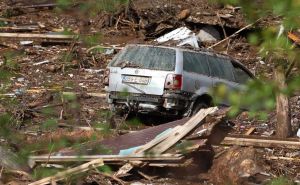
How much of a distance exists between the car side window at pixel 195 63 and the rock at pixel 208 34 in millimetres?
10251

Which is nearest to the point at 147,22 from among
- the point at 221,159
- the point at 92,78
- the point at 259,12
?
the point at 92,78

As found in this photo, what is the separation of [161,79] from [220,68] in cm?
190

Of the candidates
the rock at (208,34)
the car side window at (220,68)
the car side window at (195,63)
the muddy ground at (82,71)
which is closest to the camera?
the muddy ground at (82,71)

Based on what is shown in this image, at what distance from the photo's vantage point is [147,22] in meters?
24.3

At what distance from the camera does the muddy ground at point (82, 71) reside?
4.01 meters

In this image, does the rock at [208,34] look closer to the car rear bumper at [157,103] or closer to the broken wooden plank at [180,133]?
the car rear bumper at [157,103]

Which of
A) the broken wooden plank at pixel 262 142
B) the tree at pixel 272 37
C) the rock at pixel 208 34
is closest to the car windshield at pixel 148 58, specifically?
the broken wooden plank at pixel 262 142

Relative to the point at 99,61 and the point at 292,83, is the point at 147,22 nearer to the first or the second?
the point at 99,61

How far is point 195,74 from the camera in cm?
1275

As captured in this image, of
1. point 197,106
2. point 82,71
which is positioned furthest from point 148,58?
point 82,71

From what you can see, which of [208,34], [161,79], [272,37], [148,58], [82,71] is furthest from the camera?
[208,34]

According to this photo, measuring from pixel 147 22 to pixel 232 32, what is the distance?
10.9 feet

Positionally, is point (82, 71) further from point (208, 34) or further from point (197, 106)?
point (197, 106)

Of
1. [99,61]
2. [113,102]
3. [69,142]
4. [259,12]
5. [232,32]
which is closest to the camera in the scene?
[259,12]
